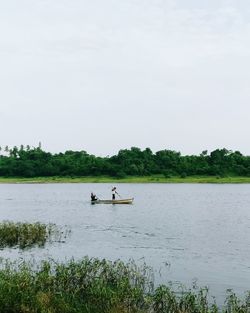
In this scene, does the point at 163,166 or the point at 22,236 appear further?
the point at 163,166

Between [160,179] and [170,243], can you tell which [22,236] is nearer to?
[170,243]

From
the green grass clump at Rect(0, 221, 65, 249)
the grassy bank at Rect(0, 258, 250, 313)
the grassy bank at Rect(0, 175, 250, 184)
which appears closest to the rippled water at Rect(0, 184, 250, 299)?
the green grass clump at Rect(0, 221, 65, 249)

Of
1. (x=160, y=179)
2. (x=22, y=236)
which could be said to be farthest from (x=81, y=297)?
(x=160, y=179)

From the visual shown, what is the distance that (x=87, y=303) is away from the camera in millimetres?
20062

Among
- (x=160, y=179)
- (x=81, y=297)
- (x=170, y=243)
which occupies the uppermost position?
(x=160, y=179)

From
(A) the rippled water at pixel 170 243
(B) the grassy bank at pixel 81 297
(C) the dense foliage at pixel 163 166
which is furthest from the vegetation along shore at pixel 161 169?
(B) the grassy bank at pixel 81 297

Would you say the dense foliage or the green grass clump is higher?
the dense foliage

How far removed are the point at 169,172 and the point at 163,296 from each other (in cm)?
16747

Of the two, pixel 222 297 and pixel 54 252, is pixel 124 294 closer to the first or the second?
pixel 222 297

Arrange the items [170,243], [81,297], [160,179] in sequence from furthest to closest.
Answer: [160,179] < [170,243] < [81,297]

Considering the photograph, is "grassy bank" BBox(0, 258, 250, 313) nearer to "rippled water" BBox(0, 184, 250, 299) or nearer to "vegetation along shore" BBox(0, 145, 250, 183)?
"rippled water" BBox(0, 184, 250, 299)

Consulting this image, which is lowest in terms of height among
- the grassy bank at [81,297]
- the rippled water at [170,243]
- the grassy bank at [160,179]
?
the rippled water at [170,243]

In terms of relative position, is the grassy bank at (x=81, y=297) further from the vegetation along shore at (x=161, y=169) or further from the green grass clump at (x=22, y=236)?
the vegetation along shore at (x=161, y=169)

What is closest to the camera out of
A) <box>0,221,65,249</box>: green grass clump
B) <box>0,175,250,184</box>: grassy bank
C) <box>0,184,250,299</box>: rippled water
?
<box>0,184,250,299</box>: rippled water
